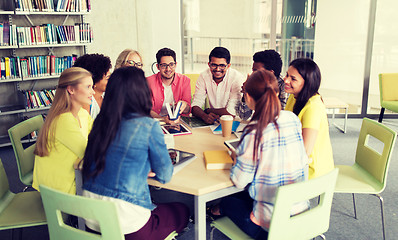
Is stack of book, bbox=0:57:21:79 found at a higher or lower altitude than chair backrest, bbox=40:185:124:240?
higher

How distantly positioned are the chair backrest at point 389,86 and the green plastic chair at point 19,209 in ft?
14.0

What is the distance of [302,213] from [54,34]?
3869 millimetres

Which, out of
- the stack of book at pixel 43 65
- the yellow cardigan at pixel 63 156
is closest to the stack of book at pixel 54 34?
the stack of book at pixel 43 65

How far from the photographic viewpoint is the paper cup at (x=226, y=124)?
7.43 feet

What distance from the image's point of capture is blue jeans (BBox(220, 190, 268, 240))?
1677mm

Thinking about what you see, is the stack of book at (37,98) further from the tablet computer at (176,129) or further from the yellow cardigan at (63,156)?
the yellow cardigan at (63,156)

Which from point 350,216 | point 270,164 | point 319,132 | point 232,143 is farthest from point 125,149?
point 350,216

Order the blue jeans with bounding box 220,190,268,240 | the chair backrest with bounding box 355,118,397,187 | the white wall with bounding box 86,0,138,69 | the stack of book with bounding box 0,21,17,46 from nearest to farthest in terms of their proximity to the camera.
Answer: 1. the blue jeans with bounding box 220,190,268,240
2. the chair backrest with bounding box 355,118,397,187
3. the stack of book with bounding box 0,21,17,46
4. the white wall with bounding box 86,0,138,69

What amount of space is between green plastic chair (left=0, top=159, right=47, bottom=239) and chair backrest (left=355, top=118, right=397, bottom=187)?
1903 millimetres

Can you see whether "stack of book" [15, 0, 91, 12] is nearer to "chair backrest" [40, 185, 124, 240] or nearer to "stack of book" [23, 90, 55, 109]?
"stack of book" [23, 90, 55, 109]

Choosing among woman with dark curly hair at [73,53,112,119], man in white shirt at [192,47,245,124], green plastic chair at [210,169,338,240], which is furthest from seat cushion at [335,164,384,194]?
woman with dark curly hair at [73,53,112,119]

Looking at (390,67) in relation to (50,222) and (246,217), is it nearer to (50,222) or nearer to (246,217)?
(246,217)

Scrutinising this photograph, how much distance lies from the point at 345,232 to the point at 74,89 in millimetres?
2017

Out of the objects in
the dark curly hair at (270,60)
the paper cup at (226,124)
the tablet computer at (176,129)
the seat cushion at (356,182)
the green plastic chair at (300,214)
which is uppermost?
the dark curly hair at (270,60)
